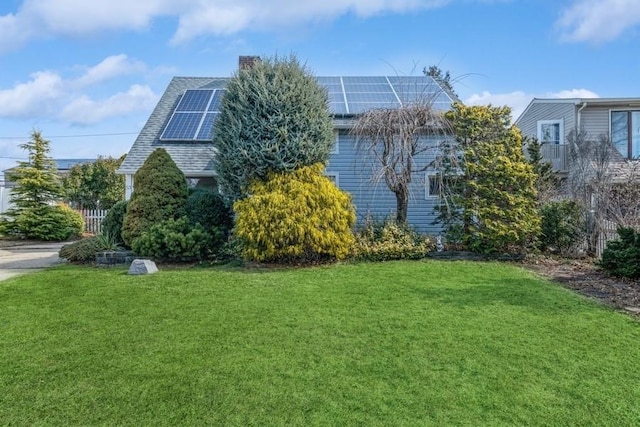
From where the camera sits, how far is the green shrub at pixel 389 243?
29.9 ft

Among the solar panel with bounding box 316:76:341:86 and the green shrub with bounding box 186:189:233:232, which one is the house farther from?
the green shrub with bounding box 186:189:233:232

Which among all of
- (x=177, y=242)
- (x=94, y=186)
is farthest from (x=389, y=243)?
(x=94, y=186)

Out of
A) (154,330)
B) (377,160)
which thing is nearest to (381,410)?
(154,330)

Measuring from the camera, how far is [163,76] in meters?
19.5

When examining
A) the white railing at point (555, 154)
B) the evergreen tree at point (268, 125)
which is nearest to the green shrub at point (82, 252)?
the evergreen tree at point (268, 125)

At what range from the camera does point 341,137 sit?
13.1 meters

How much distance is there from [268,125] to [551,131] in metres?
15.5

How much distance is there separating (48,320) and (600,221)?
10.8 meters

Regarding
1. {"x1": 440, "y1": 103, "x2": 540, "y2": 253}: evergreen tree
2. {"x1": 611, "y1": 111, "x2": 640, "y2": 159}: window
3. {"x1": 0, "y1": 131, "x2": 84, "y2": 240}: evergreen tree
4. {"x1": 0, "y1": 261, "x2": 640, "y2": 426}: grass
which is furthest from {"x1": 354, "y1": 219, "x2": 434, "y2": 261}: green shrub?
{"x1": 0, "y1": 131, "x2": 84, "y2": 240}: evergreen tree

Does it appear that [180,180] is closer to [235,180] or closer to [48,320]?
[235,180]

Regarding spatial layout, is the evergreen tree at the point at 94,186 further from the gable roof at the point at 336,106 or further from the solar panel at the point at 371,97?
the solar panel at the point at 371,97

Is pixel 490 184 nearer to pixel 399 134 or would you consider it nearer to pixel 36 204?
pixel 399 134

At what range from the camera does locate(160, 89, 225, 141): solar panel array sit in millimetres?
14573

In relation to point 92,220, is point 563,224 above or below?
above
